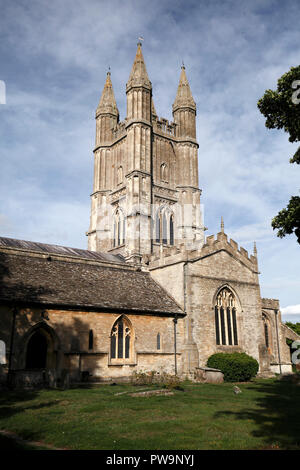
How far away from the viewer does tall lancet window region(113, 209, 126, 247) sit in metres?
46.3

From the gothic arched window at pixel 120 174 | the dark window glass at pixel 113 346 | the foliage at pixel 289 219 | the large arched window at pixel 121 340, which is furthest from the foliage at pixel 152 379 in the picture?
the gothic arched window at pixel 120 174

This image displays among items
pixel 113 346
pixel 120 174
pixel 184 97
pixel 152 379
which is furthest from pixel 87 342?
pixel 184 97

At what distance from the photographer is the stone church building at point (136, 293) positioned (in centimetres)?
2138

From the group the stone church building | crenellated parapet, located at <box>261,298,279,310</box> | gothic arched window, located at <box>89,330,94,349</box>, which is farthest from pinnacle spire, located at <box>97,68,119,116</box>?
gothic arched window, located at <box>89,330,94,349</box>

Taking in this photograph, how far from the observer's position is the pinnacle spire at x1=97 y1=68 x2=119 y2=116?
5347 cm

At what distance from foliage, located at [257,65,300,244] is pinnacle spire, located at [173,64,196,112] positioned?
3968 centimetres

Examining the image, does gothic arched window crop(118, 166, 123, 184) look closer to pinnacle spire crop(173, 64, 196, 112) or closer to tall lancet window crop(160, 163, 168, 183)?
tall lancet window crop(160, 163, 168, 183)

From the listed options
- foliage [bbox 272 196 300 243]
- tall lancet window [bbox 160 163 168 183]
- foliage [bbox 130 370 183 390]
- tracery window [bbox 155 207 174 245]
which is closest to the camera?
foliage [bbox 272 196 300 243]

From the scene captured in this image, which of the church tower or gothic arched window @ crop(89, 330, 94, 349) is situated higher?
the church tower

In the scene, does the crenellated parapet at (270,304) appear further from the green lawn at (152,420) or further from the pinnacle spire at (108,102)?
the pinnacle spire at (108,102)

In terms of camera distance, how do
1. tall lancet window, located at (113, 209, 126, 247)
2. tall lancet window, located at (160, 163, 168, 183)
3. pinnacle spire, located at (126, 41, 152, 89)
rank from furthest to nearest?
tall lancet window, located at (160, 163, 168, 183) → pinnacle spire, located at (126, 41, 152, 89) → tall lancet window, located at (113, 209, 126, 247)

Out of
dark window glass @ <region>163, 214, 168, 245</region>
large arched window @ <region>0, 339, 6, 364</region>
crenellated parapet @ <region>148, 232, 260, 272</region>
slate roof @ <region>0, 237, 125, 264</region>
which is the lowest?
large arched window @ <region>0, 339, 6, 364</region>

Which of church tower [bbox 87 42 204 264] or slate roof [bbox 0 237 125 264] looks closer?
slate roof [bbox 0 237 125 264]
